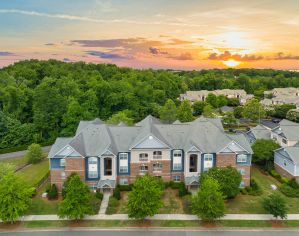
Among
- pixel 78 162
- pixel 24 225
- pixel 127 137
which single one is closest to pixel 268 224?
pixel 127 137

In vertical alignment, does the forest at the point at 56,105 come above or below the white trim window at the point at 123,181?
above

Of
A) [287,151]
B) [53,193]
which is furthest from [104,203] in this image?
[287,151]

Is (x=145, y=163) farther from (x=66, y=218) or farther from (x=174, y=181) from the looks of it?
(x=66, y=218)

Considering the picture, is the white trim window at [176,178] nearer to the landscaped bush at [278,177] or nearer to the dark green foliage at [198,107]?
the landscaped bush at [278,177]

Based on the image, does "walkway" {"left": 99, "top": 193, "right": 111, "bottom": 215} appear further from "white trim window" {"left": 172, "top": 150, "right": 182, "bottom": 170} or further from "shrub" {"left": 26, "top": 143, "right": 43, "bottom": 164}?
"shrub" {"left": 26, "top": 143, "right": 43, "bottom": 164}

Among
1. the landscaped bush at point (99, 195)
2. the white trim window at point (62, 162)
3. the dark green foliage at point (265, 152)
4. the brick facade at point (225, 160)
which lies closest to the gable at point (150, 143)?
the brick facade at point (225, 160)
